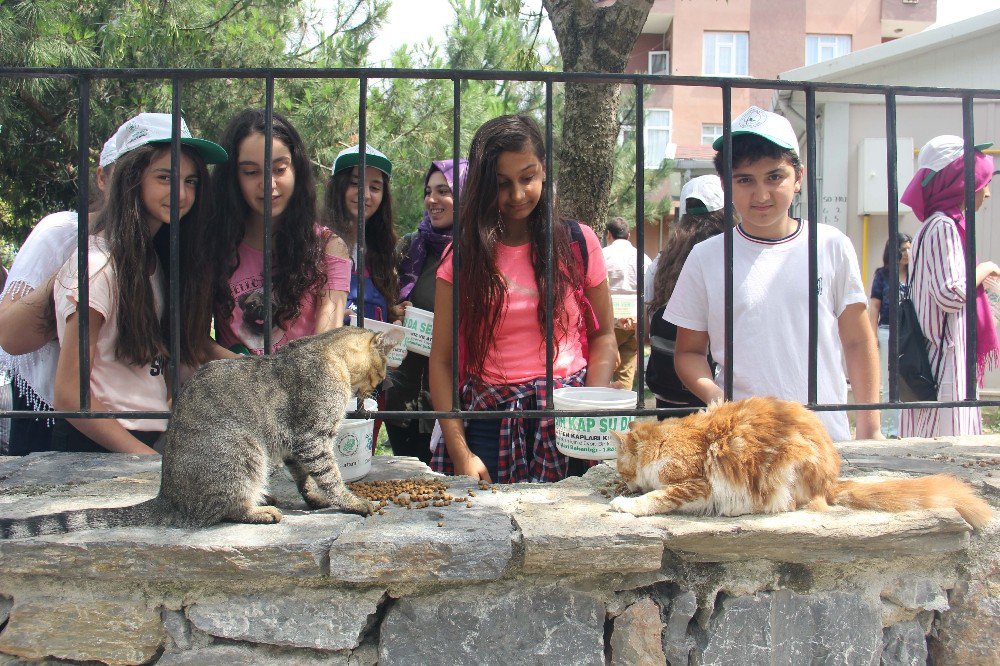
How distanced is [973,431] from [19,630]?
12.3 feet

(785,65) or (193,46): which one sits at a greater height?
(785,65)

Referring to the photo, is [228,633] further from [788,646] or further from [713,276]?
[713,276]

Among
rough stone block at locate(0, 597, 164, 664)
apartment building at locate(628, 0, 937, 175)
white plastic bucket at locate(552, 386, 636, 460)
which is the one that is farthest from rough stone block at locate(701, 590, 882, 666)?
apartment building at locate(628, 0, 937, 175)

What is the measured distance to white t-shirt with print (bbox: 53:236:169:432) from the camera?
2430mm

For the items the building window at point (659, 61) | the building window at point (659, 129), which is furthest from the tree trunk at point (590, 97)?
the building window at point (659, 61)

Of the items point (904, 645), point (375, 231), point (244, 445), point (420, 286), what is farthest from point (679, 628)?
point (375, 231)

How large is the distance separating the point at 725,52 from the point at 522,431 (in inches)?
834

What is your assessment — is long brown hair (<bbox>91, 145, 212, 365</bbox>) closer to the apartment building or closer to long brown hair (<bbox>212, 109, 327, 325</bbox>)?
long brown hair (<bbox>212, 109, 327, 325</bbox>)

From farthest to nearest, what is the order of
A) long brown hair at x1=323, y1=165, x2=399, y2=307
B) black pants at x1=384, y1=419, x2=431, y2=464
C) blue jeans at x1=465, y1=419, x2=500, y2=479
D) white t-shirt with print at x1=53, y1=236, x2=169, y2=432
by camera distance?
black pants at x1=384, y1=419, x2=431, y2=464 < long brown hair at x1=323, y1=165, x2=399, y2=307 < blue jeans at x1=465, y1=419, x2=500, y2=479 < white t-shirt with print at x1=53, y1=236, x2=169, y2=432

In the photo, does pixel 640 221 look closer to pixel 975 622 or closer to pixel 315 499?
pixel 315 499

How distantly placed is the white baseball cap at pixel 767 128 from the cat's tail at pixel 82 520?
2.09 metres

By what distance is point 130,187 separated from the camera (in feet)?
8.20

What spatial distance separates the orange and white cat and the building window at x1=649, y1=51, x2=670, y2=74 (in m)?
20.9

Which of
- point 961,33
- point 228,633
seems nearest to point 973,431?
point 228,633
